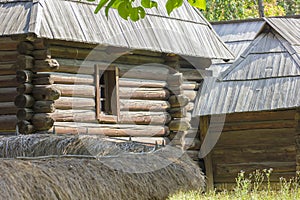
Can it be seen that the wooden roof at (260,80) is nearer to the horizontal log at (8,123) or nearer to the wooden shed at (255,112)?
the wooden shed at (255,112)

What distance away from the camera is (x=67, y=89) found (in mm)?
14500

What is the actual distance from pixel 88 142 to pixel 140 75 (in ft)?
15.7

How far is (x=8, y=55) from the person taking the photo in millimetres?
14180

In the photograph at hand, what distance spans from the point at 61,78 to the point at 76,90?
1.43 feet

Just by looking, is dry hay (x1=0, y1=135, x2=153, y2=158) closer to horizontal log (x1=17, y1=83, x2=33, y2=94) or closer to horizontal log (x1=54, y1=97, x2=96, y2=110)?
horizontal log (x1=17, y1=83, x2=33, y2=94)

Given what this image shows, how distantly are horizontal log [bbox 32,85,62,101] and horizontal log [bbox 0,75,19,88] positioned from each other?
1.44 feet

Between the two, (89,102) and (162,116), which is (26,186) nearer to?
(89,102)

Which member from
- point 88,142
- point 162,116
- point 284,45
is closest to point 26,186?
Answer: point 88,142

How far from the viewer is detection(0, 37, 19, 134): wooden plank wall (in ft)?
46.0

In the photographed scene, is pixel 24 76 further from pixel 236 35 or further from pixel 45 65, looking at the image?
pixel 236 35

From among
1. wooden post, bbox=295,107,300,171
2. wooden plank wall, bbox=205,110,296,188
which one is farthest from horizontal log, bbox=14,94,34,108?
wooden post, bbox=295,107,300,171

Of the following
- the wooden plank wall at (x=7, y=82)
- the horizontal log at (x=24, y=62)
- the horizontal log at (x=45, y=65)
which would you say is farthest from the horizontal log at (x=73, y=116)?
the horizontal log at (x=24, y=62)

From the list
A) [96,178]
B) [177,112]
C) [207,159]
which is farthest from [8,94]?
[207,159]

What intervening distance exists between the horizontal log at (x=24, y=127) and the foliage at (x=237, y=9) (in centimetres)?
1805
